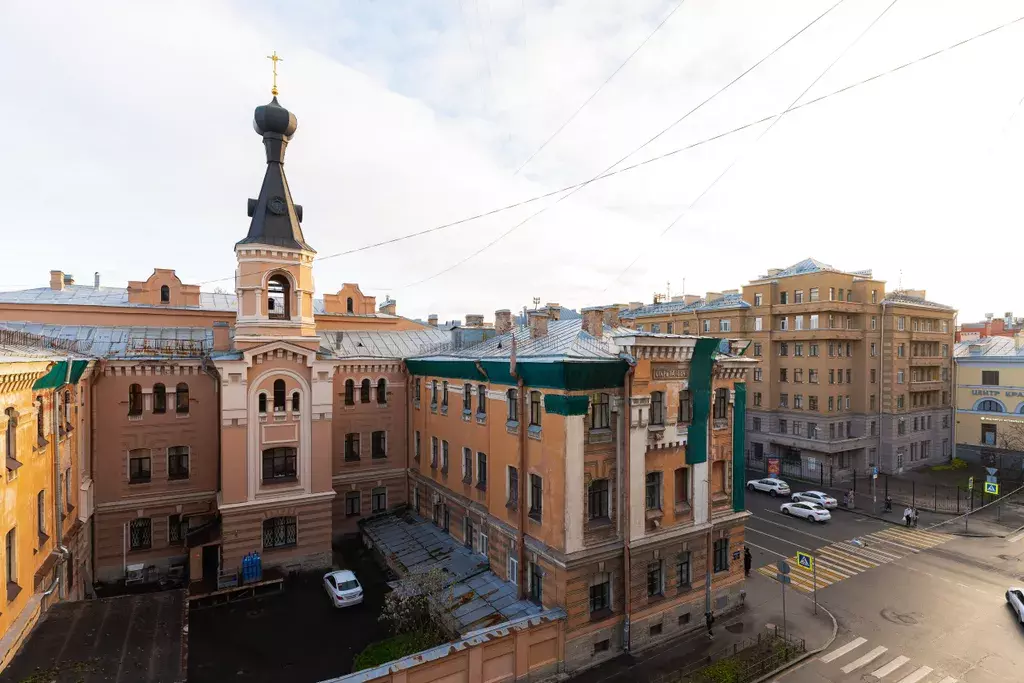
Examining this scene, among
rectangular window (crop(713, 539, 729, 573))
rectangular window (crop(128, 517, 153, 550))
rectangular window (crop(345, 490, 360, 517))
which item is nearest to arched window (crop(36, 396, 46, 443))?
rectangular window (crop(128, 517, 153, 550))

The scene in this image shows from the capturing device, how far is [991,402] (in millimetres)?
57531

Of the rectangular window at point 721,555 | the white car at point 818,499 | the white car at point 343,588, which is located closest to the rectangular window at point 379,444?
the white car at point 343,588

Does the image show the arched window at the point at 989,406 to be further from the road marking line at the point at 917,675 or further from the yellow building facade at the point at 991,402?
the road marking line at the point at 917,675

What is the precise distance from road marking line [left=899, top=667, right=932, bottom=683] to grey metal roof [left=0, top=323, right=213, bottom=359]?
3721 cm

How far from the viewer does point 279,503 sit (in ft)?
95.0

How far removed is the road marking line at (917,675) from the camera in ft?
67.6

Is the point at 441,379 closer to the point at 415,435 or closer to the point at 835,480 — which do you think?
the point at 415,435

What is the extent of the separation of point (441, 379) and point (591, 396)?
12634mm

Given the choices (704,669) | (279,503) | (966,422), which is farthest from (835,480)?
(279,503)

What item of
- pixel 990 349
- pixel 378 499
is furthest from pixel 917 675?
pixel 990 349

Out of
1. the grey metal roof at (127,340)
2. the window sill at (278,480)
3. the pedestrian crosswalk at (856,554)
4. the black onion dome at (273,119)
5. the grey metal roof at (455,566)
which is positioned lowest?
the pedestrian crosswalk at (856,554)

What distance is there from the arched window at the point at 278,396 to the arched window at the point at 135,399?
24.2ft

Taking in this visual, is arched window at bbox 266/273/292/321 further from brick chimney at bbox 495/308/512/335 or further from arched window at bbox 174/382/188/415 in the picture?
brick chimney at bbox 495/308/512/335

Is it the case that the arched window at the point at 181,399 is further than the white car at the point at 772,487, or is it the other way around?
the white car at the point at 772,487
